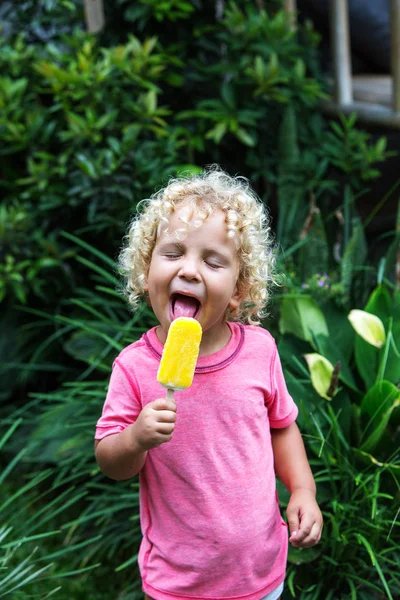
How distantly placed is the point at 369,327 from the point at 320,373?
0.75 feet

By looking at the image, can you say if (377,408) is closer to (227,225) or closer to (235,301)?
(235,301)

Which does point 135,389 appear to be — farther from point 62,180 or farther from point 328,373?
point 62,180

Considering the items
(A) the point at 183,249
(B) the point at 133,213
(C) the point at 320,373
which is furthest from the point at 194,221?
(B) the point at 133,213

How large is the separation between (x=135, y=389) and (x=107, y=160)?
68.5 inches

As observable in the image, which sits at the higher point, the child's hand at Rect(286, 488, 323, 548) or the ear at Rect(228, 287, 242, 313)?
the ear at Rect(228, 287, 242, 313)

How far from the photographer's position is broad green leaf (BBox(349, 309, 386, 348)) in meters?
2.20

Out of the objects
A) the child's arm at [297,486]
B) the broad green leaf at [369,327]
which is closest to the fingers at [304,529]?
the child's arm at [297,486]

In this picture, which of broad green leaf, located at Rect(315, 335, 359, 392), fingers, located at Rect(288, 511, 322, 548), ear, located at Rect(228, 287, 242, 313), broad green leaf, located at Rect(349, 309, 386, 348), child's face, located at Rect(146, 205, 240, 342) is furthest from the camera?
broad green leaf, located at Rect(315, 335, 359, 392)

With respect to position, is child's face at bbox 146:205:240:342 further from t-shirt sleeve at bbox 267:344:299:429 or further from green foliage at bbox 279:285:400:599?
green foliage at bbox 279:285:400:599

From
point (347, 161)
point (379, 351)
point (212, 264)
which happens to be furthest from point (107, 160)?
point (212, 264)

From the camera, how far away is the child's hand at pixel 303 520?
4.92 ft

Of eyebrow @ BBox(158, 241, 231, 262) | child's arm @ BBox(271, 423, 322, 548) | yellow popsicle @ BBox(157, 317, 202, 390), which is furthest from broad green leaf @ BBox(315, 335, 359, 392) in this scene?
yellow popsicle @ BBox(157, 317, 202, 390)

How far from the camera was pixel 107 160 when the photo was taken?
9.87ft

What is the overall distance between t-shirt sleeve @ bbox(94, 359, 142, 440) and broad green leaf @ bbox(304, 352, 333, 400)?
2.60ft
